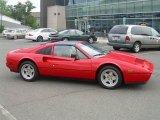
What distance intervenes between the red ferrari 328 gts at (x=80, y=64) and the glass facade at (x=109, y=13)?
2800 cm

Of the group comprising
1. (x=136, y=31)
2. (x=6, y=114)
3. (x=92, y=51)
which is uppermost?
(x=136, y=31)

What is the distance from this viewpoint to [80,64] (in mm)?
8555

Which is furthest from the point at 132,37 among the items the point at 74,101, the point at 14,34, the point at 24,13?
the point at 24,13

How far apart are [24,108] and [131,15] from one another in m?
35.0

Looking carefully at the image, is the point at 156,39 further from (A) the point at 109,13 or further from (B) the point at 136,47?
(A) the point at 109,13

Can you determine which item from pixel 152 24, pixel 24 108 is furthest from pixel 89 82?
pixel 152 24

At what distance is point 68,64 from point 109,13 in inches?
1447

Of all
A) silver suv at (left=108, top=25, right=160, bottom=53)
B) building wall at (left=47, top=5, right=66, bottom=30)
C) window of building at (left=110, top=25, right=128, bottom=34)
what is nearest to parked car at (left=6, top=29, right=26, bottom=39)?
building wall at (left=47, top=5, right=66, bottom=30)

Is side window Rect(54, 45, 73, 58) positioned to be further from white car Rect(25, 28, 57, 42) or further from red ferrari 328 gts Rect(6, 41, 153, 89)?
white car Rect(25, 28, 57, 42)

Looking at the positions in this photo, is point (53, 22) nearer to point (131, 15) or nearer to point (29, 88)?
point (131, 15)

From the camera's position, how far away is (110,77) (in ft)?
27.2

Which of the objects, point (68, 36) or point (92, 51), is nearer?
point (92, 51)

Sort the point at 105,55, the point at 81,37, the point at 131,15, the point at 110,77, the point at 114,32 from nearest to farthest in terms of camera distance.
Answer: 1. the point at 110,77
2. the point at 105,55
3. the point at 114,32
4. the point at 81,37
5. the point at 131,15

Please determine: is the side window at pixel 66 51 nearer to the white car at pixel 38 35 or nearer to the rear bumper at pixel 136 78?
the rear bumper at pixel 136 78
